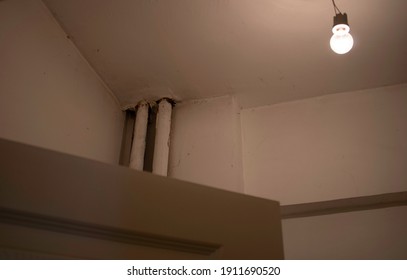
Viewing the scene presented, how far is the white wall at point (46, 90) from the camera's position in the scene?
41.3 inches

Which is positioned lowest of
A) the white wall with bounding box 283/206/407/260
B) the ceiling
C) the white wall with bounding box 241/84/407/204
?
the white wall with bounding box 283/206/407/260

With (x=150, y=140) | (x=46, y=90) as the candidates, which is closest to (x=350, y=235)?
(x=150, y=140)

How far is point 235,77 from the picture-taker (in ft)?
4.91

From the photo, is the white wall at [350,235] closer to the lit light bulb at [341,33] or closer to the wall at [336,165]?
the wall at [336,165]

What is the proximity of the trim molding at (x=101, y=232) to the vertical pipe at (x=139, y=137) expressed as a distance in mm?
734

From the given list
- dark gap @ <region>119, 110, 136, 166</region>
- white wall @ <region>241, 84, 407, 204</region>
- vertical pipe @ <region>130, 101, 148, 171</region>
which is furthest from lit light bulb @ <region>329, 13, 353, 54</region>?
dark gap @ <region>119, 110, 136, 166</region>

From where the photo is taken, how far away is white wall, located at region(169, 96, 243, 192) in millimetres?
1446

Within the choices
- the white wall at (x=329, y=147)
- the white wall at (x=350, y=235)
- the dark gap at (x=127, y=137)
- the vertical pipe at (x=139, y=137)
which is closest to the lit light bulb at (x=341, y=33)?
the white wall at (x=329, y=147)

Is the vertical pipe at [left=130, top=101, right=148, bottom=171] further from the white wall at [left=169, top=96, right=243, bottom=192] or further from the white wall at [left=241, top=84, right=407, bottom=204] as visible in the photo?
the white wall at [left=241, top=84, right=407, bottom=204]

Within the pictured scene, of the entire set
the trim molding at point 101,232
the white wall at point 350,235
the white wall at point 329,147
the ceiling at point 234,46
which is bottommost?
the trim molding at point 101,232

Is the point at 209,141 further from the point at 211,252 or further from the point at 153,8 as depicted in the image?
the point at 211,252

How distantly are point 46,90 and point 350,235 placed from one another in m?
1.15

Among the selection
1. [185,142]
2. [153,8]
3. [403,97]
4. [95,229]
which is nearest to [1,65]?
[153,8]

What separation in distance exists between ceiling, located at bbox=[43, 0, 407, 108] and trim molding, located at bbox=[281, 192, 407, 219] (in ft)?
1.46
